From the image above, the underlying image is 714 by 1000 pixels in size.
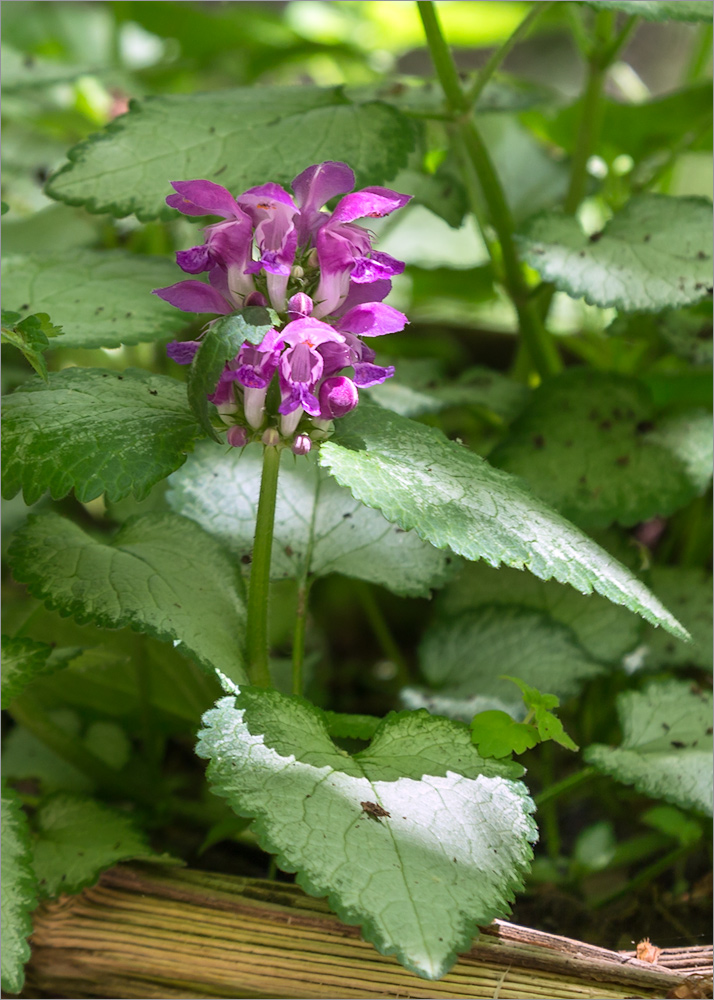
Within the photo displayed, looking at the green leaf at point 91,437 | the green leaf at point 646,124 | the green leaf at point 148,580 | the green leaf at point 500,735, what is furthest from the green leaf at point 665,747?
the green leaf at point 646,124

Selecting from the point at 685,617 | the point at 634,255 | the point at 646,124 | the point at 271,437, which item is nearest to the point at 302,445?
the point at 271,437

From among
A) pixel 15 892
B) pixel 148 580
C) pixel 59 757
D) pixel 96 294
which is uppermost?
pixel 96 294

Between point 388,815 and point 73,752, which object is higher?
point 388,815

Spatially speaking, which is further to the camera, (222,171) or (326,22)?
(326,22)

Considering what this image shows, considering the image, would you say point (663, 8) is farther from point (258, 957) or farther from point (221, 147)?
point (258, 957)

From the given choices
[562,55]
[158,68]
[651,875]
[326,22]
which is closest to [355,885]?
[651,875]

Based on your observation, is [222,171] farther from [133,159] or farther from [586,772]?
[586,772]

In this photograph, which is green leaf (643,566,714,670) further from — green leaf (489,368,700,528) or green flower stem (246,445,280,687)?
green flower stem (246,445,280,687)
